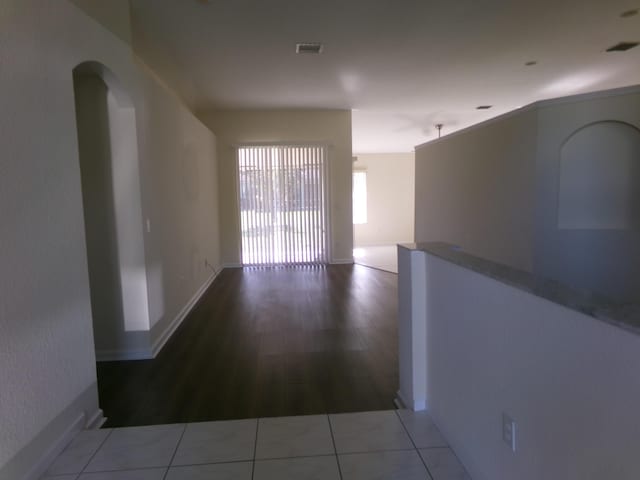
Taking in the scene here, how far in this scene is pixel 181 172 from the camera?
4.13 m

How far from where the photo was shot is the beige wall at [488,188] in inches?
143

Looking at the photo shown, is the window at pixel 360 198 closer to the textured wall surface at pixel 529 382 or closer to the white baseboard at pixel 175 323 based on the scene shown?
the white baseboard at pixel 175 323

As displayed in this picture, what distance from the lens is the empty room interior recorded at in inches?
54.2

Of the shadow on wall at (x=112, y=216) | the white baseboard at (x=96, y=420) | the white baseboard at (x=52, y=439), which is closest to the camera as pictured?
the white baseboard at (x=52, y=439)

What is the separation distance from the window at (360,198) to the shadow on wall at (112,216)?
30.7ft

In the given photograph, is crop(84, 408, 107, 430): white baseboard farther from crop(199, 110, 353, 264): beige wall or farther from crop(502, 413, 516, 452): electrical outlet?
crop(199, 110, 353, 264): beige wall

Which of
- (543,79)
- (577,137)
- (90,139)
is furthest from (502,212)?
(90,139)

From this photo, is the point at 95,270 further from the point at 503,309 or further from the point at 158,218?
the point at 503,309

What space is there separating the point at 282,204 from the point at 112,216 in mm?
4265

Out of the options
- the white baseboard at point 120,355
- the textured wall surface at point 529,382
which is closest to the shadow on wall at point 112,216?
the white baseboard at point 120,355

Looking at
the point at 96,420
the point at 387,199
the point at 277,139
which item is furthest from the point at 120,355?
the point at 387,199

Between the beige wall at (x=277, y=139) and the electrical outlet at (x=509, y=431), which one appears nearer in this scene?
the electrical outlet at (x=509, y=431)

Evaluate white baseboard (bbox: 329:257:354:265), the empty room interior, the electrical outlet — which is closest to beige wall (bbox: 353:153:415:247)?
white baseboard (bbox: 329:257:354:265)

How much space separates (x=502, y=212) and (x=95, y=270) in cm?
383
